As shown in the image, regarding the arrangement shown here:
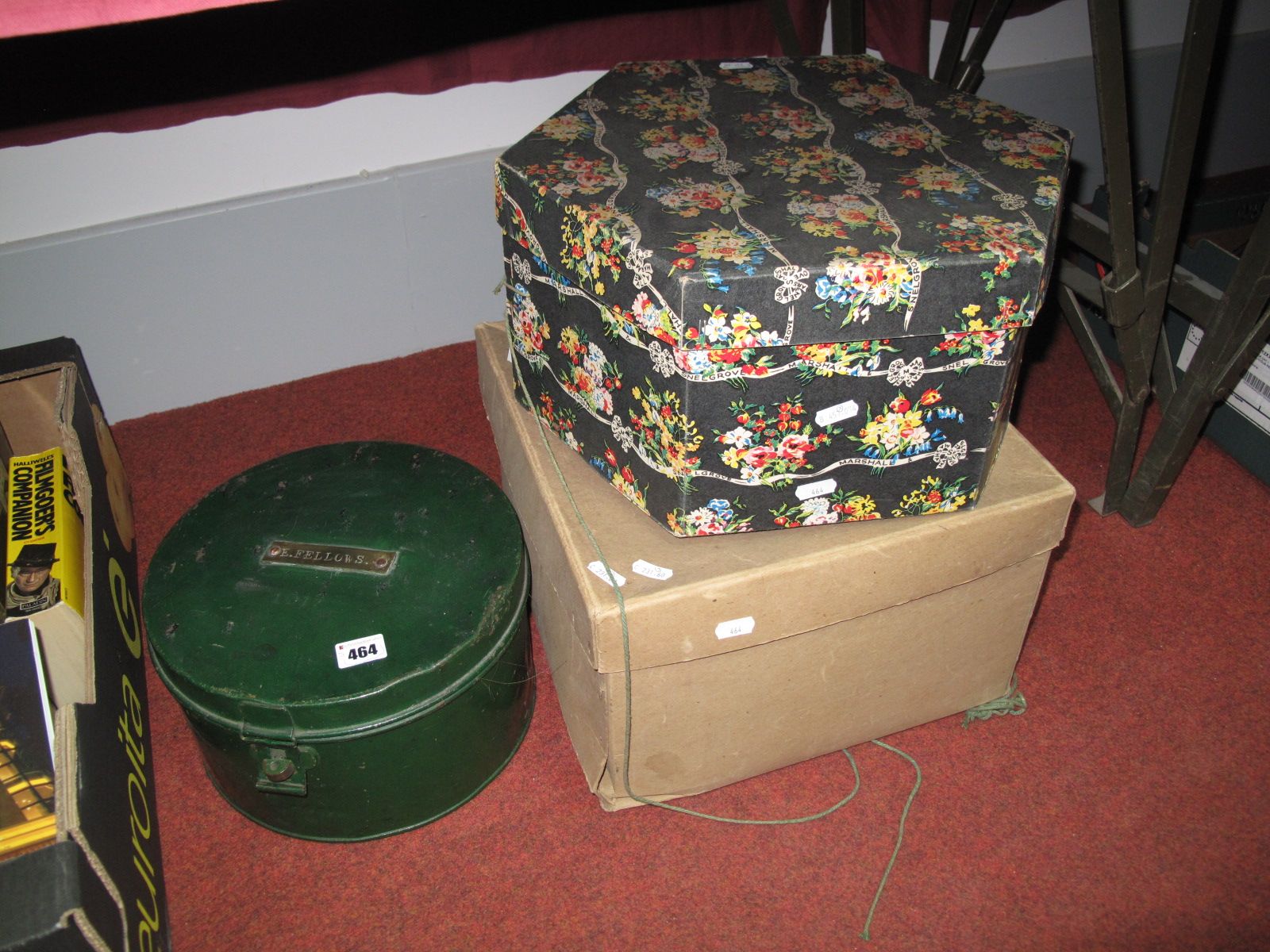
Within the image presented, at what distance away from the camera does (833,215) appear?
0.87 m

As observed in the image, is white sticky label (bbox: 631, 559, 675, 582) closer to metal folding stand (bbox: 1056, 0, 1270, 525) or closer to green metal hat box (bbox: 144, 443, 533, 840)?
green metal hat box (bbox: 144, 443, 533, 840)

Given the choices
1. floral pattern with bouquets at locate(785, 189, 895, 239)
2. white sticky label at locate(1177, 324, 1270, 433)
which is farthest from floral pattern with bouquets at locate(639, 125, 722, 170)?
white sticky label at locate(1177, 324, 1270, 433)

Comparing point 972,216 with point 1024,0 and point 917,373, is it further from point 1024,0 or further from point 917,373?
point 1024,0

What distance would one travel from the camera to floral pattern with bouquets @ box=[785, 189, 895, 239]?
85 cm

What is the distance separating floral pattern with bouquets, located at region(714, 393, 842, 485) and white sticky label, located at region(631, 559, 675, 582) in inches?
4.4

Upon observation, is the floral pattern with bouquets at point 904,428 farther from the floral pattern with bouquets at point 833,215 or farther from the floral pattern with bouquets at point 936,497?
the floral pattern with bouquets at point 833,215

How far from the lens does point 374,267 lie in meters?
1.59

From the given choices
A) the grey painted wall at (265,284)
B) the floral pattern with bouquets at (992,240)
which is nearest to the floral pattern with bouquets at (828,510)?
the floral pattern with bouquets at (992,240)

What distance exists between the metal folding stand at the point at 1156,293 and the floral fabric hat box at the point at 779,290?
0.15 metres

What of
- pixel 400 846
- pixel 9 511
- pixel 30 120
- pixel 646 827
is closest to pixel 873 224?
pixel 646 827

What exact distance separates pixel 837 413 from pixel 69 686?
0.78m

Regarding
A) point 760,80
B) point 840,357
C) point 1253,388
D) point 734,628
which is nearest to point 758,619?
point 734,628

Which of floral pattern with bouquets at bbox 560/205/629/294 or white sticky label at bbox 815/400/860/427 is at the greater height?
floral pattern with bouquets at bbox 560/205/629/294

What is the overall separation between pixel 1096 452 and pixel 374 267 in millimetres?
1154
